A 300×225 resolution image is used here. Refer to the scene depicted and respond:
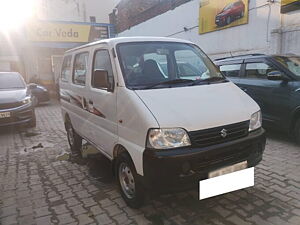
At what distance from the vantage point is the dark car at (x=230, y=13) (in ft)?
34.3

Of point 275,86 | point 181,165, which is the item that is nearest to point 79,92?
point 181,165

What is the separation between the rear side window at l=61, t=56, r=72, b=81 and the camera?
199 inches

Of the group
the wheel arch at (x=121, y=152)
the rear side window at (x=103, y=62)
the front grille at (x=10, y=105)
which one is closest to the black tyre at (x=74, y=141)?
the rear side window at (x=103, y=62)

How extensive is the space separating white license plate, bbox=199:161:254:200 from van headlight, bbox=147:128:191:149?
474 mm

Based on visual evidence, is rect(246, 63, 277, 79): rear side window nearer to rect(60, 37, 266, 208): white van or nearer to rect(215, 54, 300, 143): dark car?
rect(215, 54, 300, 143): dark car

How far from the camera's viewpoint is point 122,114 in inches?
113

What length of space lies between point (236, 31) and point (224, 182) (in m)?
9.69

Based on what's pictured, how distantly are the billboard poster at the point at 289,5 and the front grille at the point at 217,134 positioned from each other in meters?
7.42

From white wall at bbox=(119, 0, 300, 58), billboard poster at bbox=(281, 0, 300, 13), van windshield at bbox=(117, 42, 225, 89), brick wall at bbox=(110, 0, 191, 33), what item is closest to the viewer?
van windshield at bbox=(117, 42, 225, 89)

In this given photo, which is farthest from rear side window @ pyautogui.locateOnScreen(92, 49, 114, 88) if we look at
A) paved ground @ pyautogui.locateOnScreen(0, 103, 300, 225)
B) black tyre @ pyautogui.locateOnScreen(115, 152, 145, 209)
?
paved ground @ pyautogui.locateOnScreen(0, 103, 300, 225)

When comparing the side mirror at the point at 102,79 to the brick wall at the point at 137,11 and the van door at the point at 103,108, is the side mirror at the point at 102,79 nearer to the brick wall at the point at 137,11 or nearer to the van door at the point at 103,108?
the van door at the point at 103,108

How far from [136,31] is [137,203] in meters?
20.2

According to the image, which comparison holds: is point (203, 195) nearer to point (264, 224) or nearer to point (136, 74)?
point (264, 224)

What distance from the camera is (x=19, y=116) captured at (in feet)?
22.4
